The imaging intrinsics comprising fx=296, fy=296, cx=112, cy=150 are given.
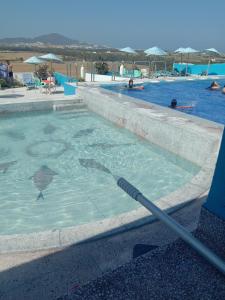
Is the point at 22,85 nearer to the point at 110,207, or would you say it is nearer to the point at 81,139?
the point at 81,139

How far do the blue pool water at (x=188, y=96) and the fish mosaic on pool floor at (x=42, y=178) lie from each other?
867cm

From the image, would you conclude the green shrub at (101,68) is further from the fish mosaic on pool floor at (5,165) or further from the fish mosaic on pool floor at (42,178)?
the fish mosaic on pool floor at (42,178)

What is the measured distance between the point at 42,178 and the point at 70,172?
0.79 meters

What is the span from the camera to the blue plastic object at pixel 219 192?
245 cm

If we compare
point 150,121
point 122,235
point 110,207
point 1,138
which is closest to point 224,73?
point 150,121

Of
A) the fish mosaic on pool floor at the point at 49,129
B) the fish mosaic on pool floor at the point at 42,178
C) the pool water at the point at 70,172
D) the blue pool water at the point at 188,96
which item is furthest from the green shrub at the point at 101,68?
the fish mosaic on pool floor at the point at 42,178

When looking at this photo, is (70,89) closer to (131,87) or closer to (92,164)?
(131,87)

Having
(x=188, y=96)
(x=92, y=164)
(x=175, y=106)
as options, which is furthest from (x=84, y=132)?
(x=188, y=96)

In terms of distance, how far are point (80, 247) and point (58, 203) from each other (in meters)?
2.65

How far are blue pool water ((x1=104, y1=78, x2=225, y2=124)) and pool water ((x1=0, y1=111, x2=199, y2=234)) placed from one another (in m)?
5.30

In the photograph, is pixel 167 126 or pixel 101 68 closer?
pixel 167 126

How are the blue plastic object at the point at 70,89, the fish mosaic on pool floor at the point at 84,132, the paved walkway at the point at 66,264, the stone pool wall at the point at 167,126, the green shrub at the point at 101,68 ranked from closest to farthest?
the paved walkway at the point at 66,264, the stone pool wall at the point at 167,126, the fish mosaic on pool floor at the point at 84,132, the blue plastic object at the point at 70,89, the green shrub at the point at 101,68

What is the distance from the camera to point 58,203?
6590mm

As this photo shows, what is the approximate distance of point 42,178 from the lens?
309 inches
